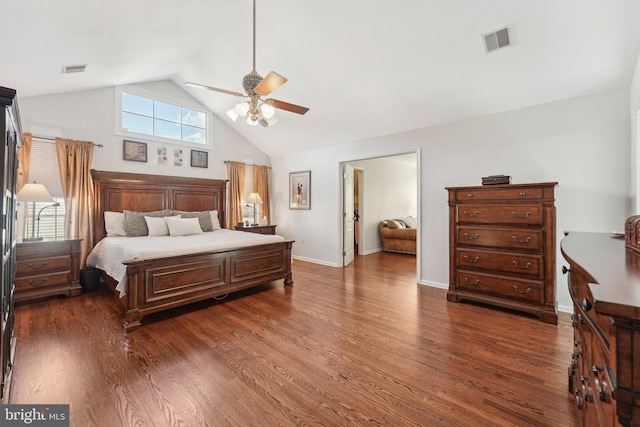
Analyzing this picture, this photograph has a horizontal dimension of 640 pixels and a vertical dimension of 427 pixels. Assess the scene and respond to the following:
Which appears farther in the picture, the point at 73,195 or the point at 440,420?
the point at 73,195

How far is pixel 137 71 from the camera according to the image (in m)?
4.19

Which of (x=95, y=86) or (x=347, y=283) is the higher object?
(x=95, y=86)

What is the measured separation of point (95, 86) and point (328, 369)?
509 cm

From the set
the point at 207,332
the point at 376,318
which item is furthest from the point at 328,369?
the point at 207,332

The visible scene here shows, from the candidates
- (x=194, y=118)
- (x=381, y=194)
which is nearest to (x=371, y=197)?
(x=381, y=194)

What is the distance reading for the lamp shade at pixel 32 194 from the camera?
3.30 metres

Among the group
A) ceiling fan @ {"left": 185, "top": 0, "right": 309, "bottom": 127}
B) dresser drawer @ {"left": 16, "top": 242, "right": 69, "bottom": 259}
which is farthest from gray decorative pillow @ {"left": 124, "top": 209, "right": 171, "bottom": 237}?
ceiling fan @ {"left": 185, "top": 0, "right": 309, "bottom": 127}

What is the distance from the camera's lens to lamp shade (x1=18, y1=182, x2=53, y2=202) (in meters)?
3.30

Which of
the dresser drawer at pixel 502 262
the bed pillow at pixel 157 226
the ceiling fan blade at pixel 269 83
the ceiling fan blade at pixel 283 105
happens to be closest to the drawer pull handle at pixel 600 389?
the dresser drawer at pixel 502 262

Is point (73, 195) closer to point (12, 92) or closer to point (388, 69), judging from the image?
point (12, 92)

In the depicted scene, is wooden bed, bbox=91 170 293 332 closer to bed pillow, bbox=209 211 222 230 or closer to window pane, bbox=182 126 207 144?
bed pillow, bbox=209 211 222 230

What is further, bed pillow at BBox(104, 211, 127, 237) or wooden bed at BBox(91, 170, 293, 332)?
bed pillow at BBox(104, 211, 127, 237)

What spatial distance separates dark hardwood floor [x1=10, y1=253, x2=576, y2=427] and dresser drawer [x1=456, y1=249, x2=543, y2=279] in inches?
18.4

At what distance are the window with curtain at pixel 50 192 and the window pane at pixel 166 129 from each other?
1.49 meters
